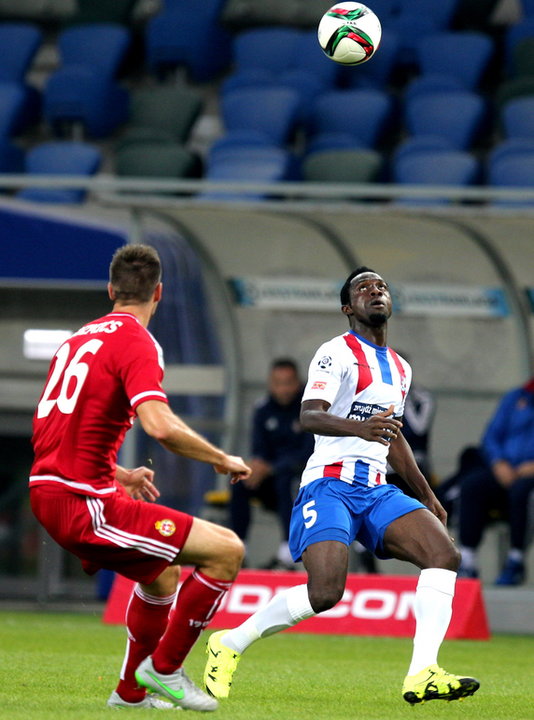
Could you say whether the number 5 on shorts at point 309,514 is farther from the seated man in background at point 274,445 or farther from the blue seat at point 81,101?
the blue seat at point 81,101

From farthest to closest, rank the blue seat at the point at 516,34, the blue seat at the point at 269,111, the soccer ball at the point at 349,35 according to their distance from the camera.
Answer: the blue seat at the point at 516,34 < the blue seat at the point at 269,111 < the soccer ball at the point at 349,35

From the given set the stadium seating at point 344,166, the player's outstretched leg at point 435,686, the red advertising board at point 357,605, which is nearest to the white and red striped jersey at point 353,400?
the player's outstretched leg at point 435,686

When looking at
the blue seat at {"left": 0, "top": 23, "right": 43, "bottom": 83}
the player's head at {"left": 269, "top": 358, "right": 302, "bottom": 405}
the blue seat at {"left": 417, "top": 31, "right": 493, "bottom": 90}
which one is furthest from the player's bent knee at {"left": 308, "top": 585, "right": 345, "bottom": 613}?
the blue seat at {"left": 0, "top": 23, "right": 43, "bottom": 83}

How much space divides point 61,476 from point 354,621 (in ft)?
18.4

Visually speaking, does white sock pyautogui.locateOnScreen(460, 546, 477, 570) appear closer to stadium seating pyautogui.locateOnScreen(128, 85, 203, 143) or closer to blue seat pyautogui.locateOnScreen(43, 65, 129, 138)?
stadium seating pyautogui.locateOnScreen(128, 85, 203, 143)

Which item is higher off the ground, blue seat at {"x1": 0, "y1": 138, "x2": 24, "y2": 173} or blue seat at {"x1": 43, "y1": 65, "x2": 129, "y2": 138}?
blue seat at {"x1": 43, "y1": 65, "x2": 129, "y2": 138}

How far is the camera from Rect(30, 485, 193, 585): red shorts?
4977mm

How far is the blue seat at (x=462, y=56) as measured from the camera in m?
15.9

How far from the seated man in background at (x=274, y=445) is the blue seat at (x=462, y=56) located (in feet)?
18.3

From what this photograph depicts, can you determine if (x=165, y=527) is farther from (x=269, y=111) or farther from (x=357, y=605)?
(x=269, y=111)

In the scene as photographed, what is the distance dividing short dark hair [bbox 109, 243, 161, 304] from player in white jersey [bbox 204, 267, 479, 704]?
41.7 inches

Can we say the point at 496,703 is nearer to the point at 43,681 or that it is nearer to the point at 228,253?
the point at 43,681

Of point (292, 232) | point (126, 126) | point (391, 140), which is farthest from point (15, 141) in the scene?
point (292, 232)

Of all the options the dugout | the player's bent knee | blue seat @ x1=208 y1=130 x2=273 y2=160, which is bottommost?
the player's bent knee
